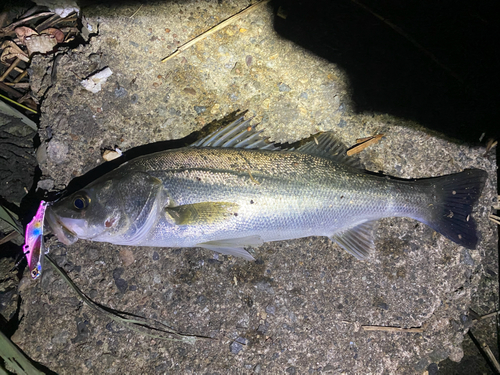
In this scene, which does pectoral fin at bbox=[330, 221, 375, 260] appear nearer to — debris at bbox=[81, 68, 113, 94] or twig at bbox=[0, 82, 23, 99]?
debris at bbox=[81, 68, 113, 94]

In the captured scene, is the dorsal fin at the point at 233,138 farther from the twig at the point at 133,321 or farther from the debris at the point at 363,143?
the twig at the point at 133,321

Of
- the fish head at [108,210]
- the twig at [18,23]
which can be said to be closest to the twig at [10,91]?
the twig at [18,23]

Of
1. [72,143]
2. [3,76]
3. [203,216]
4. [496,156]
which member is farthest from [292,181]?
[3,76]

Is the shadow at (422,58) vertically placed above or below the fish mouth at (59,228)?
above

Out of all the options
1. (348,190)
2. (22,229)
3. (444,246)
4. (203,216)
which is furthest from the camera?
(444,246)

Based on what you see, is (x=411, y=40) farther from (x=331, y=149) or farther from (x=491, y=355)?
(x=491, y=355)

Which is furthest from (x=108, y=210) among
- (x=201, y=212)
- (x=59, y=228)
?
(x=201, y=212)

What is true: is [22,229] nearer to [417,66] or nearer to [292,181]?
[292,181]
